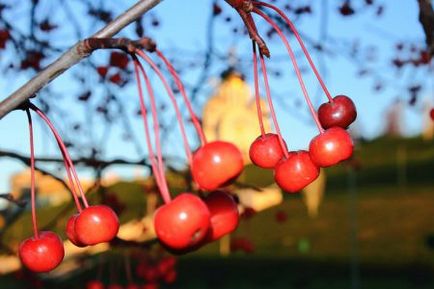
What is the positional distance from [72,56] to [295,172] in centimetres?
43

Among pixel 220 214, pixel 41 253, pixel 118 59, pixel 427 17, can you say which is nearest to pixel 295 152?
pixel 220 214

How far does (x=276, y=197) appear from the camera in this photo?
2225 centimetres

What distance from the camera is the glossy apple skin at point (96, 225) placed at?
41.1 inches

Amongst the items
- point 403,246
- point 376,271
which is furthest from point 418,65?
point 403,246

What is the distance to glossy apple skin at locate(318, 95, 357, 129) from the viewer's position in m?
1.28

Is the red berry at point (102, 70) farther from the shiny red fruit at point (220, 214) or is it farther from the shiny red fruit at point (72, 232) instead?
the shiny red fruit at point (220, 214)

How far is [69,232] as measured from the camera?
1.13 m

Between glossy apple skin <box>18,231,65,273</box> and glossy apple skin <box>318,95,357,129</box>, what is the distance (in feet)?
1.87

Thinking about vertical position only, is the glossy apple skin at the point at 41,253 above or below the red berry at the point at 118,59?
below

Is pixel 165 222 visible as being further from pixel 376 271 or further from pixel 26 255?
pixel 376 271

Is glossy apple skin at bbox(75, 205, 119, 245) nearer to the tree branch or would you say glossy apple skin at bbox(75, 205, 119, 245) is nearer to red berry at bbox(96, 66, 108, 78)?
the tree branch

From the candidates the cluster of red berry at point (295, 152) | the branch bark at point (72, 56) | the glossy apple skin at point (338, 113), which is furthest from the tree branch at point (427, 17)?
the branch bark at point (72, 56)

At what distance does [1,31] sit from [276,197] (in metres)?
19.2

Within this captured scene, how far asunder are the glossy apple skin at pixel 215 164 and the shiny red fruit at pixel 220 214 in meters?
0.07
